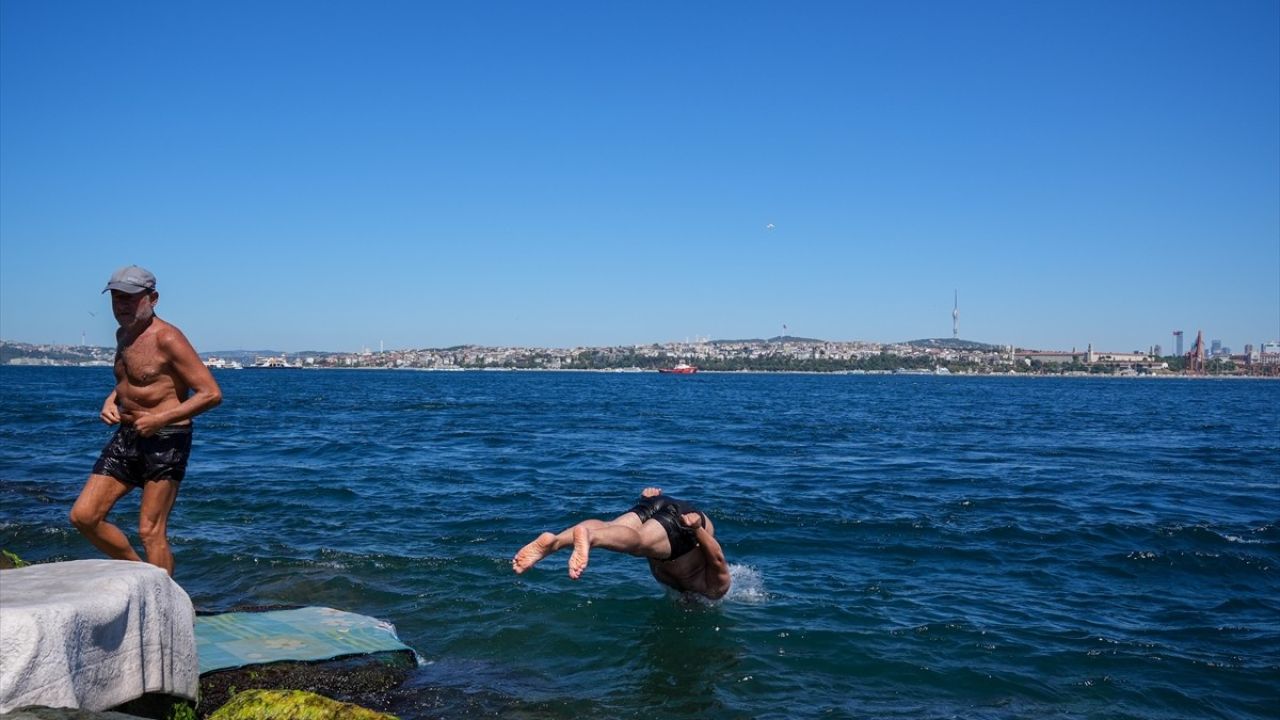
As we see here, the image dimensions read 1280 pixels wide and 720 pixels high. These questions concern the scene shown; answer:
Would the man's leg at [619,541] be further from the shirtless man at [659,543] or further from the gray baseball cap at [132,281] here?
the gray baseball cap at [132,281]

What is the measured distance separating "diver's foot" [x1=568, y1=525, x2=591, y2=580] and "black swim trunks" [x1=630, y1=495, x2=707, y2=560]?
136 centimetres

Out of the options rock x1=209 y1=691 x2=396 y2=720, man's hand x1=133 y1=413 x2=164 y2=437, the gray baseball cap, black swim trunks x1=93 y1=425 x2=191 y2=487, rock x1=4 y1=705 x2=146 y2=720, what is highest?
the gray baseball cap

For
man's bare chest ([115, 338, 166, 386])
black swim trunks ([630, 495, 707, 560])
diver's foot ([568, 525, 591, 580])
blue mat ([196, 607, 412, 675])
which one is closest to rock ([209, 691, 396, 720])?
blue mat ([196, 607, 412, 675])

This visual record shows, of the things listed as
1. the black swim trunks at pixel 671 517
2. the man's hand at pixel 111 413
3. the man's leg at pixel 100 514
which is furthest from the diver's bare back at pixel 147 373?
the black swim trunks at pixel 671 517

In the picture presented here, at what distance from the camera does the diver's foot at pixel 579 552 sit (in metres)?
6.18

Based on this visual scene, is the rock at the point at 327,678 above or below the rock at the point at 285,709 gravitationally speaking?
below

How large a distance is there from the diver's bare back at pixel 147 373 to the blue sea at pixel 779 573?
105 inches

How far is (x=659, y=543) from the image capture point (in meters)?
7.95

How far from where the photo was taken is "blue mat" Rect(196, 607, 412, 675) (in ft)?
21.6

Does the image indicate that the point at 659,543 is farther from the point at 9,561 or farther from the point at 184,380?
the point at 9,561

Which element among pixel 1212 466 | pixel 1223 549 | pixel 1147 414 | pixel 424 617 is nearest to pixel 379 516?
pixel 424 617

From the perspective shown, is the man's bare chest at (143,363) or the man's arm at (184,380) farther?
the man's bare chest at (143,363)

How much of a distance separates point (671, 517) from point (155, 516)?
402 cm

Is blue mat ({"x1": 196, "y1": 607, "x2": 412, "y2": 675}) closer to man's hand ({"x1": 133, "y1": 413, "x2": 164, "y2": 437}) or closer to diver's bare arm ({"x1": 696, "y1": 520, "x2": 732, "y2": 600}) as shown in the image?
man's hand ({"x1": 133, "y1": 413, "x2": 164, "y2": 437})
